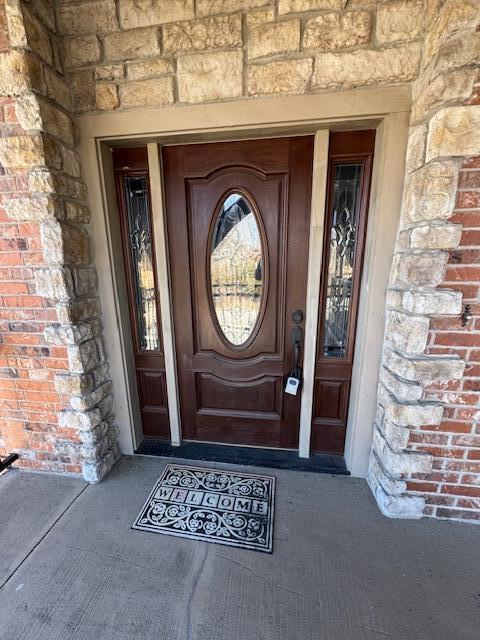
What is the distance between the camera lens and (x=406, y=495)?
1.48m

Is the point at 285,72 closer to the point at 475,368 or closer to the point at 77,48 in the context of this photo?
the point at 77,48

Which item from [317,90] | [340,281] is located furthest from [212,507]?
[317,90]

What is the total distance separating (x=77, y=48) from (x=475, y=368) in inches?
97.7

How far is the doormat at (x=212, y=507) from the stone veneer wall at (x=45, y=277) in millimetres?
468

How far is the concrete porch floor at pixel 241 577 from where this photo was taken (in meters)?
1.08

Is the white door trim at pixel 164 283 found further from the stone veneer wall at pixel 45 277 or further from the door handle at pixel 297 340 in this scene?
the door handle at pixel 297 340

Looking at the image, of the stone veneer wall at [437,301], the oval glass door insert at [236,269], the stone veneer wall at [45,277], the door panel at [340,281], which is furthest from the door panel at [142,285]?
the stone veneer wall at [437,301]

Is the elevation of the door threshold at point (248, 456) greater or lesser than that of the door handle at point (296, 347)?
lesser

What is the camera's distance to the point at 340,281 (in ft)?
5.59

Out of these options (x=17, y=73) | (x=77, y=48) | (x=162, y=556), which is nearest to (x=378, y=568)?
(x=162, y=556)

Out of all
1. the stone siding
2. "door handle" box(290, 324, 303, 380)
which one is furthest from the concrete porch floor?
the stone siding

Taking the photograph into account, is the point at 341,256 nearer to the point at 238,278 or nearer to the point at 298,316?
the point at 298,316

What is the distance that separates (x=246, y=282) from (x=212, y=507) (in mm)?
1295

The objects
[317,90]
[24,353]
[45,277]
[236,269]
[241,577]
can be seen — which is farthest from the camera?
[236,269]
